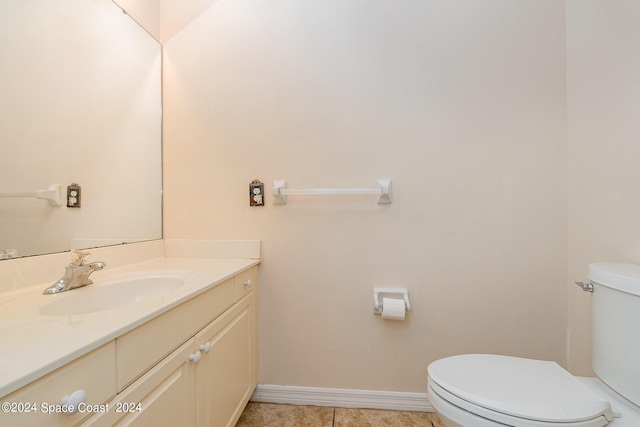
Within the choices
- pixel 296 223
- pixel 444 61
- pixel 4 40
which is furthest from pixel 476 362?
pixel 4 40

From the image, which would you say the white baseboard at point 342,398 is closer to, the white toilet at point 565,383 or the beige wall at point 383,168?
the beige wall at point 383,168

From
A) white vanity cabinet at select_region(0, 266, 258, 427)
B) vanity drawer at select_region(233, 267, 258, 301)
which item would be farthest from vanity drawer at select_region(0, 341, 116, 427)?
vanity drawer at select_region(233, 267, 258, 301)

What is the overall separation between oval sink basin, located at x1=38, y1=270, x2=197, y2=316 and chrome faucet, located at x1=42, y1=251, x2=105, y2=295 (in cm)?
2

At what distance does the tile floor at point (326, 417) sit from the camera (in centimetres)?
132

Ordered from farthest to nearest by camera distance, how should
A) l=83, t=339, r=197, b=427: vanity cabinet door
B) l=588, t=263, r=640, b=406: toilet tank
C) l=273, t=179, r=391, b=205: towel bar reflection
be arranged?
l=273, t=179, r=391, b=205: towel bar reflection
l=588, t=263, r=640, b=406: toilet tank
l=83, t=339, r=197, b=427: vanity cabinet door

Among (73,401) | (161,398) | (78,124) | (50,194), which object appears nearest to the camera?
(73,401)

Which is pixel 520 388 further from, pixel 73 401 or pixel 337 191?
pixel 73 401

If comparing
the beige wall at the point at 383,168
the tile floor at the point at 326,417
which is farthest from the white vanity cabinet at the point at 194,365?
the beige wall at the point at 383,168

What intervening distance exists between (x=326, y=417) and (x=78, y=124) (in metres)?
1.75

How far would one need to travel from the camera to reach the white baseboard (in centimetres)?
141

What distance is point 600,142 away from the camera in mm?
1203

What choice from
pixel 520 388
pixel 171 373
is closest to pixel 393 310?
pixel 520 388

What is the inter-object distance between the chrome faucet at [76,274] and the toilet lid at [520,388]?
4.10 feet

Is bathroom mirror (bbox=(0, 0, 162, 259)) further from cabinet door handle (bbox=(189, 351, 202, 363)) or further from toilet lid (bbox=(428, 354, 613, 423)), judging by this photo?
toilet lid (bbox=(428, 354, 613, 423))
